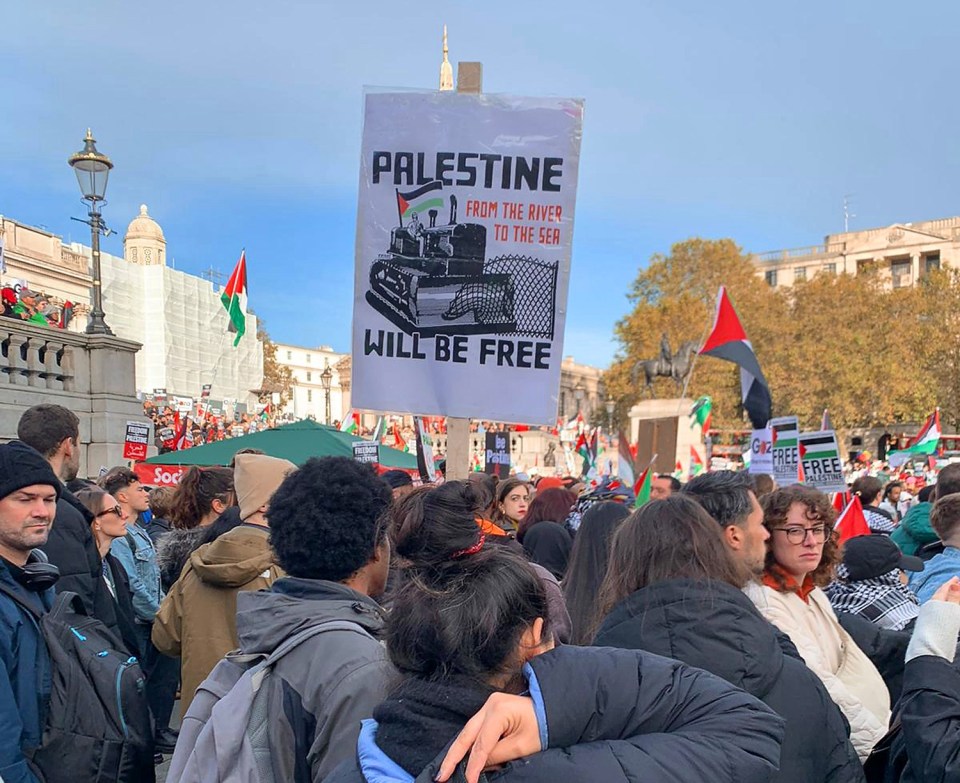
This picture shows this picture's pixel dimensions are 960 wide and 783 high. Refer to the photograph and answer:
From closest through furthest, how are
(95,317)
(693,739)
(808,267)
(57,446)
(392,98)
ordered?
(693,739)
(57,446)
(392,98)
(95,317)
(808,267)

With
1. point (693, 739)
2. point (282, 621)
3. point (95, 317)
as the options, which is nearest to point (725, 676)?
point (693, 739)

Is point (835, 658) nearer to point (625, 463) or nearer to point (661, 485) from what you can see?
point (661, 485)

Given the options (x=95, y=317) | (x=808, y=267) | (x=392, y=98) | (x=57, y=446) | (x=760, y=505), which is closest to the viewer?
(x=760, y=505)

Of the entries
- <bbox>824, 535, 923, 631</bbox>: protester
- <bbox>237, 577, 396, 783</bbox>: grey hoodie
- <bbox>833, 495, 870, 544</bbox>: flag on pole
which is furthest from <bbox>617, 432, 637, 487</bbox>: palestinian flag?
<bbox>237, 577, 396, 783</bbox>: grey hoodie

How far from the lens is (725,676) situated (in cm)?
180

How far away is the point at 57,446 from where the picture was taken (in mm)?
3959

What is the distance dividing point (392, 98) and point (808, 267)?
77343mm

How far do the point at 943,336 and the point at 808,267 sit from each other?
113ft

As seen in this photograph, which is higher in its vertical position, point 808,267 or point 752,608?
point 808,267

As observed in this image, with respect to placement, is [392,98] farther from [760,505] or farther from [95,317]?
[95,317]

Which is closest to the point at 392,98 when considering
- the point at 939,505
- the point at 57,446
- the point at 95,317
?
the point at 57,446

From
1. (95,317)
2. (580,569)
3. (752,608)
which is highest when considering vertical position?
(95,317)

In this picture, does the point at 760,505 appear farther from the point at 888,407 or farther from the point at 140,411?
the point at 888,407

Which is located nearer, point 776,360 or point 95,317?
point 95,317
